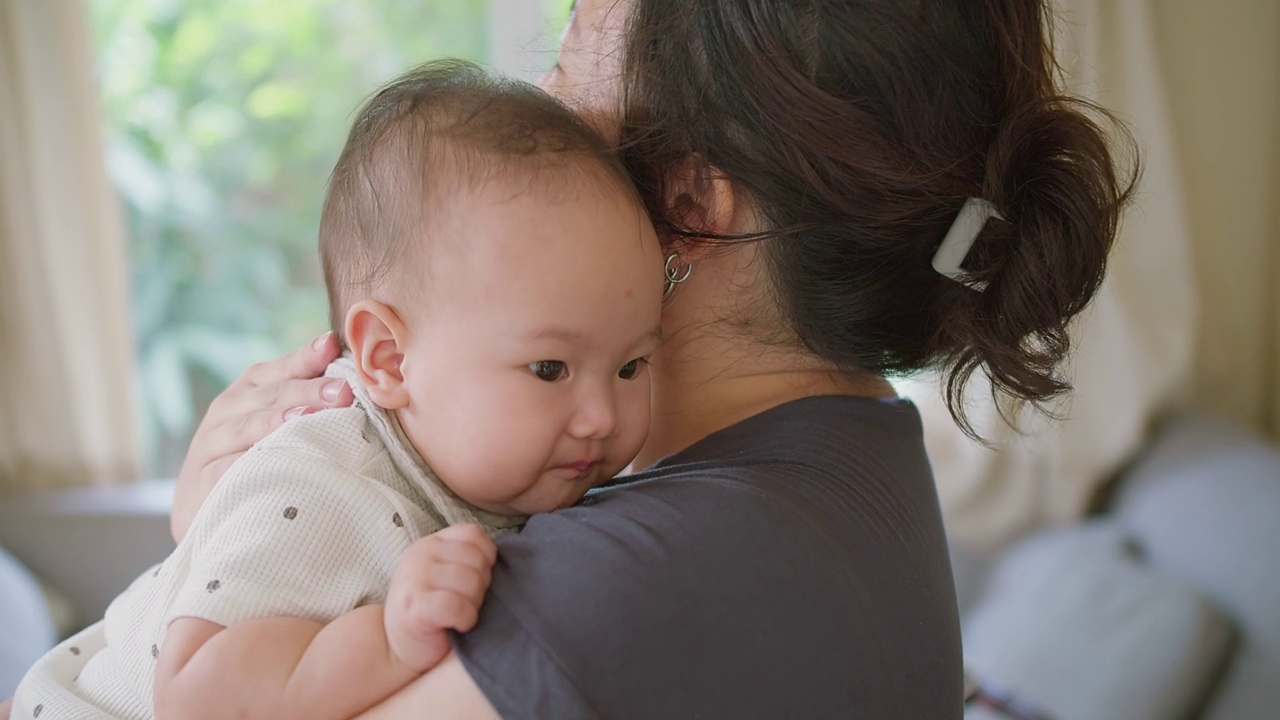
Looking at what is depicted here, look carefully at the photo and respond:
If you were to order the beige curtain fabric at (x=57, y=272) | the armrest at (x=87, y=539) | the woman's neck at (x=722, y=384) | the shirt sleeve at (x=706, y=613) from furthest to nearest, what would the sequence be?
the armrest at (x=87, y=539) < the beige curtain fabric at (x=57, y=272) < the woman's neck at (x=722, y=384) < the shirt sleeve at (x=706, y=613)

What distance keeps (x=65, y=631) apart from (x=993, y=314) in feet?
8.93

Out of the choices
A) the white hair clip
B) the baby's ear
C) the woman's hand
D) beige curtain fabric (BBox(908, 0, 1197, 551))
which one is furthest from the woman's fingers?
beige curtain fabric (BBox(908, 0, 1197, 551))

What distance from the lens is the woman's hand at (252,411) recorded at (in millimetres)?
1062

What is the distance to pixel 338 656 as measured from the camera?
2.59 ft

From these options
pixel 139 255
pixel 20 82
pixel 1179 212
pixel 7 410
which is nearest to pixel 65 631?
pixel 7 410

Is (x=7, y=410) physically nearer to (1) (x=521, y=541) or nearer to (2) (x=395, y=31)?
(2) (x=395, y=31)

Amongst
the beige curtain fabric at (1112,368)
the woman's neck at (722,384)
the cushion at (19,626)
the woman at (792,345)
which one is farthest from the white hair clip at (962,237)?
the cushion at (19,626)

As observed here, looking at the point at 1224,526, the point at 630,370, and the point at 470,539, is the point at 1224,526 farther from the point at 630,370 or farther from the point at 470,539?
the point at 470,539

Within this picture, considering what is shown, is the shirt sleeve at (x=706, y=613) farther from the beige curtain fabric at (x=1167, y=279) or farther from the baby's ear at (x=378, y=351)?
the beige curtain fabric at (x=1167, y=279)

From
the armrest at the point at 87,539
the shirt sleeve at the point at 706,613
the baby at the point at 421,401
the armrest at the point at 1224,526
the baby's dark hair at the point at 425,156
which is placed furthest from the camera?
the armrest at the point at 87,539

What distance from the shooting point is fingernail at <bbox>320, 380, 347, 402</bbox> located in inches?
40.4

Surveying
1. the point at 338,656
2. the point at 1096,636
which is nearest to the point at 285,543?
the point at 338,656

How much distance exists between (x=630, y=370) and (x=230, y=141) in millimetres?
2427

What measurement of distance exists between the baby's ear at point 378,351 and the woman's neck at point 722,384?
27 centimetres
